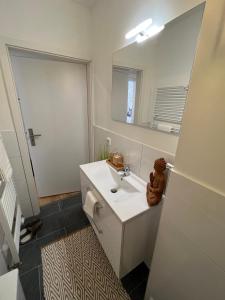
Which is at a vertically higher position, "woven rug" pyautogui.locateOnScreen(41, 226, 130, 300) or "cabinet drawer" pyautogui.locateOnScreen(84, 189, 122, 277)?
"cabinet drawer" pyautogui.locateOnScreen(84, 189, 122, 277)

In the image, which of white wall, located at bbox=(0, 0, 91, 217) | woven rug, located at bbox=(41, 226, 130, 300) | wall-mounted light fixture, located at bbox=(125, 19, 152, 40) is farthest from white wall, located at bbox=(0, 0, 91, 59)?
woven rug, located at bbox=(41, 226, 130, 300)

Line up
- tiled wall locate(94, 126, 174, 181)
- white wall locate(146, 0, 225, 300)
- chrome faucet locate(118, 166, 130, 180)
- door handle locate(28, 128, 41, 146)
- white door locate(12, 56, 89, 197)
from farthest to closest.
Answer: door handle locate(28, 128, 41, 146), white door locate(12, 56, 89, 197), chrome faucet locate(118, 166, 130, 180), tiled wall locate(94, 126, 174, 181), white wall locate(146, 0, 225, 300)

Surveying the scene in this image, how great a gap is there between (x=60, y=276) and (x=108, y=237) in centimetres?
62

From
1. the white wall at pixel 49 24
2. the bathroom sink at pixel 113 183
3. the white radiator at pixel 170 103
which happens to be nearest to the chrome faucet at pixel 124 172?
the bathroom sink at pixel 113 183

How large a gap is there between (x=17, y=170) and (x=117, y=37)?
176 centimetres

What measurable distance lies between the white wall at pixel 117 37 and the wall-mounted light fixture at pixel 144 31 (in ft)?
0.11

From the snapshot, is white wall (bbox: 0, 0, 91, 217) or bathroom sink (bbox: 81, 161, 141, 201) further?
white wall (bbox: 0, 0, 91, 217)

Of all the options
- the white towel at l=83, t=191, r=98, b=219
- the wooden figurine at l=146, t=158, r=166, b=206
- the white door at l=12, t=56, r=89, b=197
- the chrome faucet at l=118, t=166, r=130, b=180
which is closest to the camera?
the wooden figurine at l=146, t=158, r=166, b=206

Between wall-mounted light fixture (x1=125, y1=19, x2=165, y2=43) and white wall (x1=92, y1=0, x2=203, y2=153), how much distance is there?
34 mm

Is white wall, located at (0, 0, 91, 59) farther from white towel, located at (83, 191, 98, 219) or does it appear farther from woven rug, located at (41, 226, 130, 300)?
woven rug, located at (41, 226, 130, 300)

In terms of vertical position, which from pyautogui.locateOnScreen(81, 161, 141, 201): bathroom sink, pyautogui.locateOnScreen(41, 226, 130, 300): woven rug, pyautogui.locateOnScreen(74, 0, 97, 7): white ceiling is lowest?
pyautogui.locateOnScreen(41, 226, 130, 300): woven rug

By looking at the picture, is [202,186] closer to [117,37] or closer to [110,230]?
[110,230]

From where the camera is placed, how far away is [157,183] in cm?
97

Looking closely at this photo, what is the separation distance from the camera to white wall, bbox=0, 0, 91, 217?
131cm
